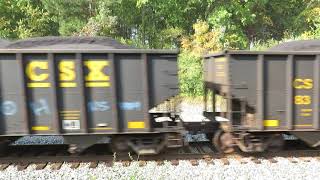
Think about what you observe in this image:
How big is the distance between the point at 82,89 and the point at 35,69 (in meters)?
1.32

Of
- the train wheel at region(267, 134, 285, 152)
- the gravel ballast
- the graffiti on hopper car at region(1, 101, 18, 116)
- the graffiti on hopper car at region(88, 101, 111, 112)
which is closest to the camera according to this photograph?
the gravel ballast

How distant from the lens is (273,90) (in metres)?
8.48

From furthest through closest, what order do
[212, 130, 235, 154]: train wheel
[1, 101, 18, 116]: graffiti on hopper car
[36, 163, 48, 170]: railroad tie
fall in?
[212, 130, 235, 154]: train wheel < [36, 163, 48, 170]: railroad tie < [1, 101, 18, 116]: graffiti on hopper car

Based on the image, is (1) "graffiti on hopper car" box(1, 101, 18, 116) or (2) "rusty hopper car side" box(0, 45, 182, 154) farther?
(1) "graffiti on hopper car" box(1, 101, 18, 116)

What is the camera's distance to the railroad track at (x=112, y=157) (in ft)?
27.9

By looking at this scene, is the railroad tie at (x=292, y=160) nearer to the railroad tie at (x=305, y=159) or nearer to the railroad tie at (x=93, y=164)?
the railroad tie at (x=305, y=159)

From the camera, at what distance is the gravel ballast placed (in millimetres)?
7605

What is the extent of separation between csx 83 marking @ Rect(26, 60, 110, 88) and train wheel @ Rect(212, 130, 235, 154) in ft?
12.1

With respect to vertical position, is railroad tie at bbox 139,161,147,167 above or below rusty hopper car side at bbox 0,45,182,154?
below

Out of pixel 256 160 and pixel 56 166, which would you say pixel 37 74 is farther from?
pixel 256 160

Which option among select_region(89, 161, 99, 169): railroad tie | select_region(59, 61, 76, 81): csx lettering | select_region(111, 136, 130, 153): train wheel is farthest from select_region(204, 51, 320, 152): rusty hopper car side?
select_region(59, 61, 76, 81): csx lettering

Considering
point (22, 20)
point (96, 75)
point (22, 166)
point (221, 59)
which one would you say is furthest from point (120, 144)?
point (22, 20)

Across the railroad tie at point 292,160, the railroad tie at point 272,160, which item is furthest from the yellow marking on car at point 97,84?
the railroad tie at point 292,160

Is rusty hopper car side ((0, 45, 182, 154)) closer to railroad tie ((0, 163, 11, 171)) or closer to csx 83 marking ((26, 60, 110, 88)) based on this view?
csx 83 marking ((26, 60, 110, 88))
